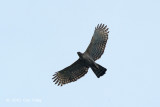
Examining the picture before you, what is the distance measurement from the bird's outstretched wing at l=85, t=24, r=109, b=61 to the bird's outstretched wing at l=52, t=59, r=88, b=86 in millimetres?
975

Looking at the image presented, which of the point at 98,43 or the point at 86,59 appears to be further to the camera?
the point at 98,43

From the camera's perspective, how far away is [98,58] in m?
24.2

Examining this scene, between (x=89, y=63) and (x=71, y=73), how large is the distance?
5.49 feet

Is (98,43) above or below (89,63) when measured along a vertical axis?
A: above

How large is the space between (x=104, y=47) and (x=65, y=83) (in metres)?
3.67

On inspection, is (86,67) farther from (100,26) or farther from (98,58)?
(100,26)

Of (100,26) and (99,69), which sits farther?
(100,26)

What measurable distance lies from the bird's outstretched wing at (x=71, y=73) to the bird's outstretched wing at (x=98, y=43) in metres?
0.97

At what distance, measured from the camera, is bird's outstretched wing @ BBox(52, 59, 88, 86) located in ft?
80.5

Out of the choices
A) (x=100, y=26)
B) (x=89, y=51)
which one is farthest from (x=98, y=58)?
(x=100, y=26)

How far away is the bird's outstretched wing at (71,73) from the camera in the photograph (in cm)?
2455

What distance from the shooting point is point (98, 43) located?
24.7 metres

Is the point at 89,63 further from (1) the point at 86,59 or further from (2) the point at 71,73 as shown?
(2) the point at 71,73

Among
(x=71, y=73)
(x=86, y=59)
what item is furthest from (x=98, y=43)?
(x=71, y=73)
